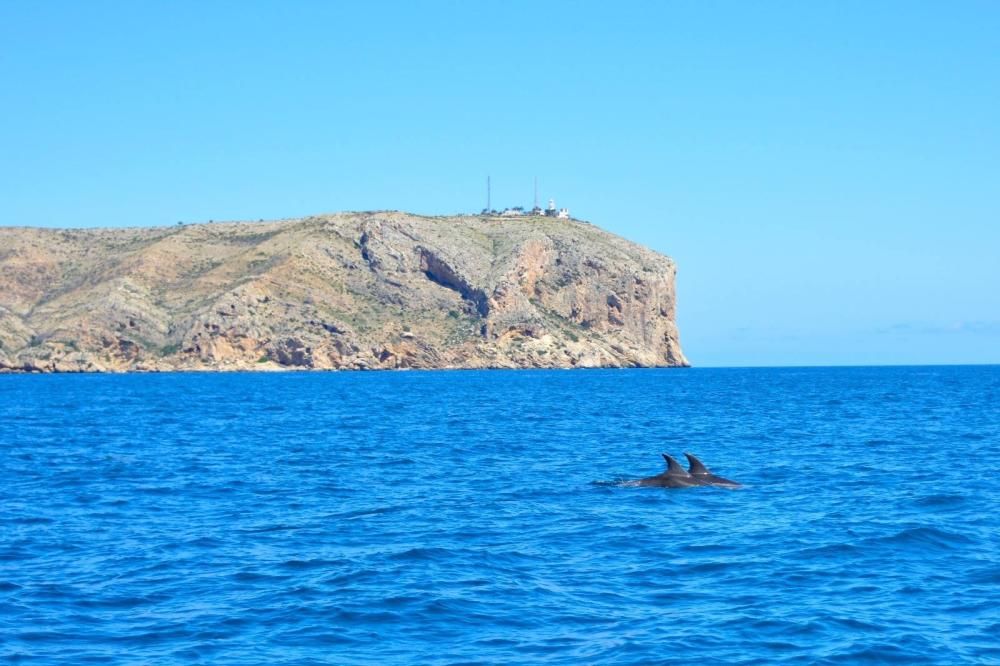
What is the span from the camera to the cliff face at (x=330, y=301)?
160 m

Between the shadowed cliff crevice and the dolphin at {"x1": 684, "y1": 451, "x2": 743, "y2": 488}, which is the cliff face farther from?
the dolphin at {"x1": 684, "y1": 451, "x2": 743, "y2": 488}

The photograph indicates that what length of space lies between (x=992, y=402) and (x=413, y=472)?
62145mm

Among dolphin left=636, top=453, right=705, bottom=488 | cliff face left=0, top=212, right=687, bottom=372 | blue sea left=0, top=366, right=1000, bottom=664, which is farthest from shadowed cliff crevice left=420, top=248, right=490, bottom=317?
dolphin left=636, top=453, right=705, bottom=488

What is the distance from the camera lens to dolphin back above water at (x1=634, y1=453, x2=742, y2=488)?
28.9 meters

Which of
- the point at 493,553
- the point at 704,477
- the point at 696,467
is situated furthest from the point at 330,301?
the point at 493,553

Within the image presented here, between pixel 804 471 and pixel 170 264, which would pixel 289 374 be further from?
pixel 804 471

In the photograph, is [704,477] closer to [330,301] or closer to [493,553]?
[493,553]

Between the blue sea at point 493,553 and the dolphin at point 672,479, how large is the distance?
628 mm

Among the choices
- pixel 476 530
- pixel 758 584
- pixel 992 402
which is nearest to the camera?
pixel 758 584

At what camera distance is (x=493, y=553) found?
19688 mm

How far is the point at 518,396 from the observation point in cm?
8875

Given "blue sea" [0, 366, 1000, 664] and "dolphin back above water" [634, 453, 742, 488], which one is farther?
"dolphin back above water" [634, 453, 742, 488]

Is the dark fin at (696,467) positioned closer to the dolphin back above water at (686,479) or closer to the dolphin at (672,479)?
the dolphin back above water at (686,479)

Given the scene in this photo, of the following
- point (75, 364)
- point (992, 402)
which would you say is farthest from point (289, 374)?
point (992, 402)
